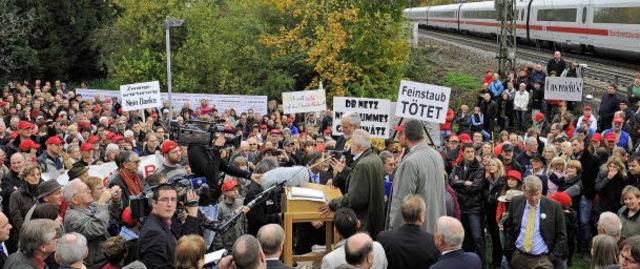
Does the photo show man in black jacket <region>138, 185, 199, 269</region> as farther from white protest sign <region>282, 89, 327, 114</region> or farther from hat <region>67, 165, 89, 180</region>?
white protest sign <region>282, 89, 327, 114</region>

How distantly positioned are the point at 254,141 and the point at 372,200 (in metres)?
6.24

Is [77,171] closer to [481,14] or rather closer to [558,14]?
[558,14]

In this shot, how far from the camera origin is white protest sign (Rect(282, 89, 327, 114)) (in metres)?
18.7

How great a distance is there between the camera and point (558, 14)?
31891 mm

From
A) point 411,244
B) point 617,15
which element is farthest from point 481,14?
point 411,244

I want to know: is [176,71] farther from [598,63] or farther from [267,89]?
[598,63]

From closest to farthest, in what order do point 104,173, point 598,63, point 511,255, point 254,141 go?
point 511,255
point 104,173
point 254,141
point 598,63

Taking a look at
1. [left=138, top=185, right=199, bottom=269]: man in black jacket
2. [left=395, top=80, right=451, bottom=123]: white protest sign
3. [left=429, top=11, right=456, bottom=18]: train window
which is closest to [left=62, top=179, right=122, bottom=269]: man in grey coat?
[left=138, top=185, right=199, bottom=269]: man in black jacket

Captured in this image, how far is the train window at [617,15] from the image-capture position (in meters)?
25.1

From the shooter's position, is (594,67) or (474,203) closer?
(474,203)

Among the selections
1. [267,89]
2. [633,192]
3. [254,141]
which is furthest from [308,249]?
[267,89]

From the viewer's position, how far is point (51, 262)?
7645 mm

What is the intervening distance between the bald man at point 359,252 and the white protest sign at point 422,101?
22.9 ft

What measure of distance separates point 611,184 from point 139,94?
1209 centimetres
